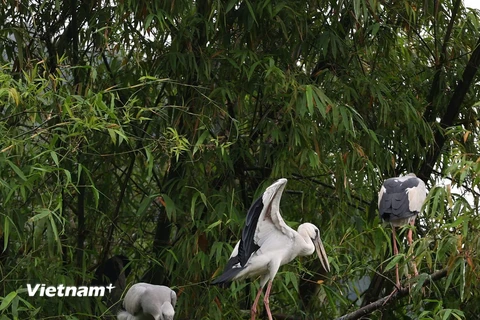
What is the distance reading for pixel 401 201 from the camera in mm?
3766

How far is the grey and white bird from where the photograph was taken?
3766 mm

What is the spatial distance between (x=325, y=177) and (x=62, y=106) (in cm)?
137

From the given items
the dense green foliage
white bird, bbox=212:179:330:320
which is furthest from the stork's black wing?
the dense green foliage

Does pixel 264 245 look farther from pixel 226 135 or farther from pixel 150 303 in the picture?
pixel 226 135

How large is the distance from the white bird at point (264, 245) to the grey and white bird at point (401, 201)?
0.35 metres

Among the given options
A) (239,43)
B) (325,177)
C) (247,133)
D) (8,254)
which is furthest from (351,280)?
(8,254)

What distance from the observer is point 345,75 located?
4598 mm

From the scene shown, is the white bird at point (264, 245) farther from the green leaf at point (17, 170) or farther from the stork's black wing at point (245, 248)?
the green leaf at point (17, 170)

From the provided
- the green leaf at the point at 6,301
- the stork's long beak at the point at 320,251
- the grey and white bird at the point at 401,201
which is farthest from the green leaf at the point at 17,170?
the grey and white bird at the point at 401,201

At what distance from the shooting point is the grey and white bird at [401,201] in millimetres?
3766

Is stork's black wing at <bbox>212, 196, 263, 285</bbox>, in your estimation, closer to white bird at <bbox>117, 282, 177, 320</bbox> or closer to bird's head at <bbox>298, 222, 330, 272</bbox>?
white bird at <bbox>117, 282, 177, 320</bbox>

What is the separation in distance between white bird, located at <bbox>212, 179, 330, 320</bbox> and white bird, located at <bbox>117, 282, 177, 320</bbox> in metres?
0.16

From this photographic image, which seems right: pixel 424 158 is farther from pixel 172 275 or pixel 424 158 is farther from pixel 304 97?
pixel 172 275

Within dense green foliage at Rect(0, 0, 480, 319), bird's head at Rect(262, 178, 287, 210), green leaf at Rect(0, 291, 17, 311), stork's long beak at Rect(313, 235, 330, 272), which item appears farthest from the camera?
dense green foliage at Rect(0, 0, 480, 319)
